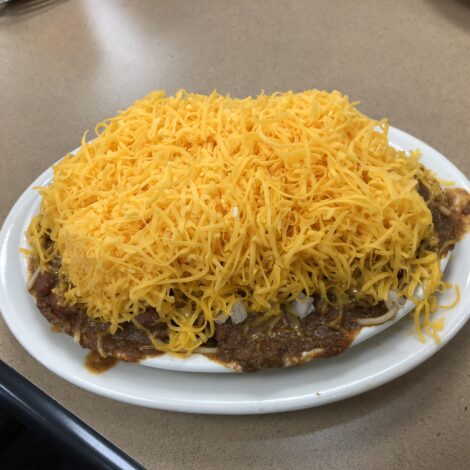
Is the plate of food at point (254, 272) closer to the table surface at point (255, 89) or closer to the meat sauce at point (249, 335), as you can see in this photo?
the meat sauce at point (249, 335)

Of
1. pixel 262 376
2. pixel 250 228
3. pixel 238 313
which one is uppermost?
pixel 250 228

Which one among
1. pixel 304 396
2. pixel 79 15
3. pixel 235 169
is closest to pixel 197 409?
pixel 304 396

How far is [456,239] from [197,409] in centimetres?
69

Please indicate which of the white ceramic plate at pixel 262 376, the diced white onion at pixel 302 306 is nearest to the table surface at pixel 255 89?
the white ceramic plate at pixel 262 376

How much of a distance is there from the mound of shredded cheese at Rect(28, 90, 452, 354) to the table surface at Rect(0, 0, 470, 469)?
0.65ft

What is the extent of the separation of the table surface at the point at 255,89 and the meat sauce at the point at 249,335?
0.51 ft

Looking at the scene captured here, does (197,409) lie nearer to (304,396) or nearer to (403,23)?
(304,396)

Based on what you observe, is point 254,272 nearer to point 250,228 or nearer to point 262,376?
point 250,228

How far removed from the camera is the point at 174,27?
2.30m

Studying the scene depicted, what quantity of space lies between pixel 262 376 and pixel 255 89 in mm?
1340

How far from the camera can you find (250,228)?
89cm

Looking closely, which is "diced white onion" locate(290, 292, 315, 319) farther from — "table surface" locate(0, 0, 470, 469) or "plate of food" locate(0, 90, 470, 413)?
"table surface" locate(0, 0, 470, 469)

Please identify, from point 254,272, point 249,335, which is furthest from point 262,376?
point 254,272

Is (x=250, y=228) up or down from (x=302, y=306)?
up
